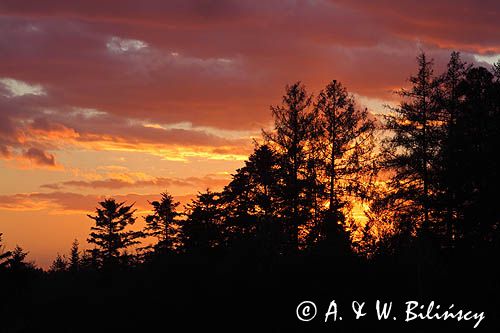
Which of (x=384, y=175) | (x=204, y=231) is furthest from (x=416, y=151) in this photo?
(x=204, y=231)

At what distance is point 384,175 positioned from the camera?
122ft

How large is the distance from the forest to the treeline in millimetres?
78

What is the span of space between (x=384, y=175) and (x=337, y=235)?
9164mm

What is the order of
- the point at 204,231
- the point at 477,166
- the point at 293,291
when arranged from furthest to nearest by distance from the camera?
the point at 204,231, the point at 477,166, the point at 293,291

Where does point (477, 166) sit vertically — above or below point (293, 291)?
above

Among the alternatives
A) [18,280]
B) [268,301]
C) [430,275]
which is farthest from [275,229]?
[18,280]

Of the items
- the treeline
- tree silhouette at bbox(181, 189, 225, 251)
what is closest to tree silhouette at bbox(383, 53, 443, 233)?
the treeline

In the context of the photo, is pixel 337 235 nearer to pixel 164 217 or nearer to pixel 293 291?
pixel 293 291

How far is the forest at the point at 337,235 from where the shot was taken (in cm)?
2595

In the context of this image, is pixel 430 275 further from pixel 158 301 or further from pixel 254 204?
pixel 254 204

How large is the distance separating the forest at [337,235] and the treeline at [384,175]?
78 mm

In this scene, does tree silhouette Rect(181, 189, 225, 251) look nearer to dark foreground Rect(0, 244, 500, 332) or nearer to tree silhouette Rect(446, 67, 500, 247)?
dark foreground Rect(0, 244, 500, 332)

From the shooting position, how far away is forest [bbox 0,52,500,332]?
85.1ft

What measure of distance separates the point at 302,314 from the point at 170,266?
1206cm
